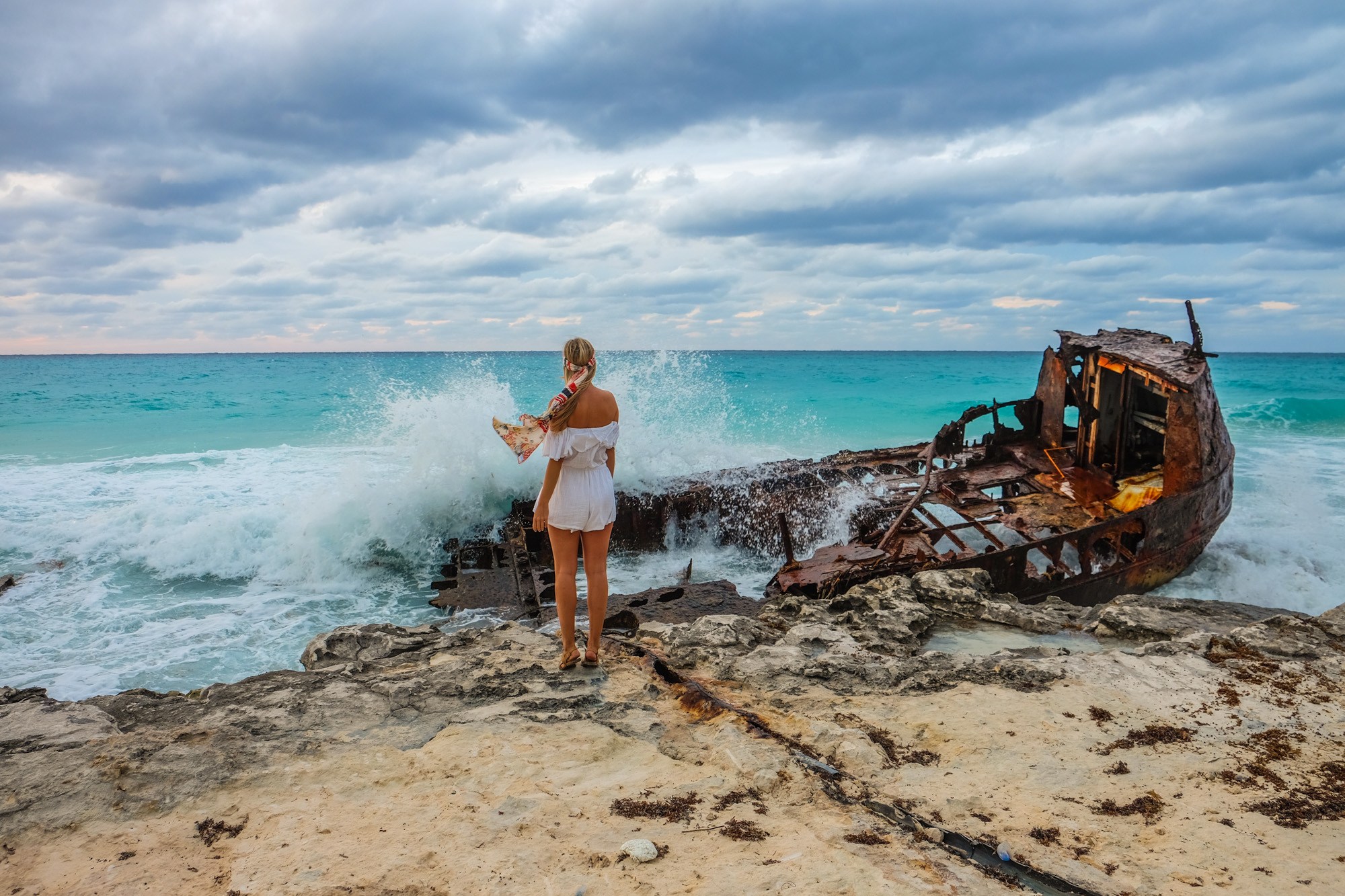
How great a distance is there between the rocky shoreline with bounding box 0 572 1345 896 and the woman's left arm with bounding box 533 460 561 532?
2.73 ft

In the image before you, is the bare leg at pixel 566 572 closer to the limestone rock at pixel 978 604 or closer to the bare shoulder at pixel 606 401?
the bare shoulder at pixel 606 401

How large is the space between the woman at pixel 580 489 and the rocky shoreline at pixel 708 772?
0.35 meters

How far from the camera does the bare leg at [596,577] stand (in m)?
4.07

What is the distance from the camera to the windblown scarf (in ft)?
12.1

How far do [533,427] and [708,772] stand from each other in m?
1.79

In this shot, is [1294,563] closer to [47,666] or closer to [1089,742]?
[1089,742]

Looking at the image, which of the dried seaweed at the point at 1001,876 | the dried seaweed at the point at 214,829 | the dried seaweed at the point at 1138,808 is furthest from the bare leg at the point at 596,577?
the dried seaweed at the point at 1138,808

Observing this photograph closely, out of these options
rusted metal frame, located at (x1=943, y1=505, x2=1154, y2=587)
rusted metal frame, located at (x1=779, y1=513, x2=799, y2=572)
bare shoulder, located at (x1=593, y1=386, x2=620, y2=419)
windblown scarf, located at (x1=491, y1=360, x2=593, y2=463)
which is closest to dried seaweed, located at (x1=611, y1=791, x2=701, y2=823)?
windblown scarf, located at (x1=491, y1=360, x2=593, y2=463)

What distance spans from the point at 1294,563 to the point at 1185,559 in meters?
2.67

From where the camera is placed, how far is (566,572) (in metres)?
4.08

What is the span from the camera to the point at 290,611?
24.4ft

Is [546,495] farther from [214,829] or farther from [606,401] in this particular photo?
[214,829]

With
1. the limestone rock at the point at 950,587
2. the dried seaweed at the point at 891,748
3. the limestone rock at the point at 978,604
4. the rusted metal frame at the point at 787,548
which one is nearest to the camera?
the dried seaweed at the point at 891,748

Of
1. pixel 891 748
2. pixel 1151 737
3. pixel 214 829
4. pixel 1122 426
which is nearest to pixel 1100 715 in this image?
pixel 1151 737
